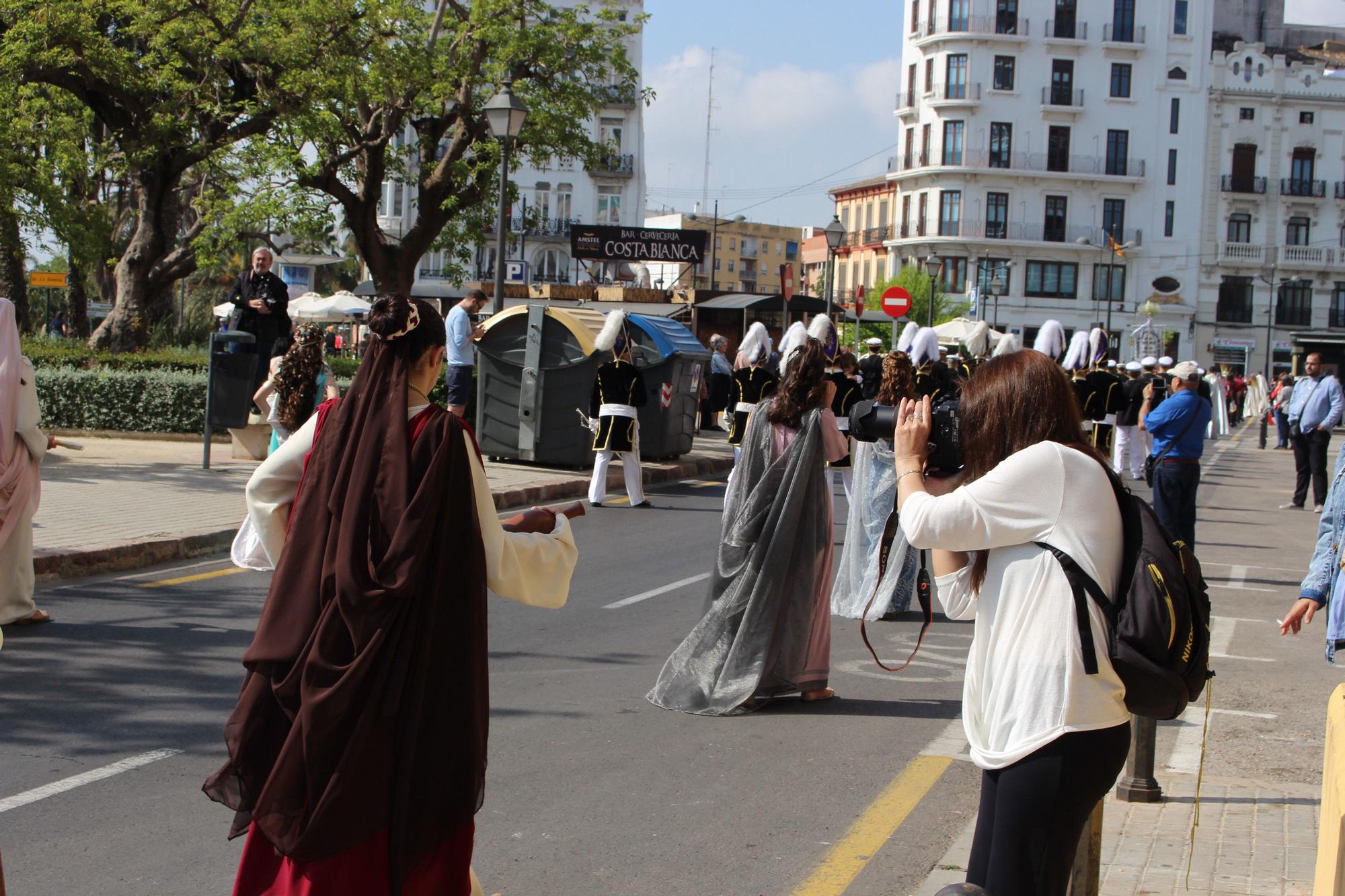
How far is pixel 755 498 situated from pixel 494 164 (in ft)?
53.7

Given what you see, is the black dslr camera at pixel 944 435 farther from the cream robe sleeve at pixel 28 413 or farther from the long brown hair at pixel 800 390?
the cream robe sleeve at pixel 28 413

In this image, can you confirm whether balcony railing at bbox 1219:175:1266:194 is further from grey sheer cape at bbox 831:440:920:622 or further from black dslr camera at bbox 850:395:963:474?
black dslr camera at bbox 850:395:963:474

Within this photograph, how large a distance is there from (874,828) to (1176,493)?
7810 millimetres

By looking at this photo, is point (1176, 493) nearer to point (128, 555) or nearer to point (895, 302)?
point (128, 555)

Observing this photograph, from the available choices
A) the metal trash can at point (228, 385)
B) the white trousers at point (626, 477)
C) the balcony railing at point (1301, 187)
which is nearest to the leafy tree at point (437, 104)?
the metal trash can at point (228, 385)

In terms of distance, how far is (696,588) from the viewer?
987 centimetres

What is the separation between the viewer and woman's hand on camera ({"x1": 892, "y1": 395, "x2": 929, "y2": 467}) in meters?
3.24

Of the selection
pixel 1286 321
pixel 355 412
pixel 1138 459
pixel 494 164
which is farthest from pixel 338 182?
pixel 1286 321

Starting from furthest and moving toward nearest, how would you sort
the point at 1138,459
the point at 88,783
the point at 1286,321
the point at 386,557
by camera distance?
the point at 1286,321 < the point at 1138,459 < the point at 88,783 < the point at 386,557

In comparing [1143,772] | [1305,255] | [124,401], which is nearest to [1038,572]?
[1143,772]

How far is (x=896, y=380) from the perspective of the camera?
9.45 metres

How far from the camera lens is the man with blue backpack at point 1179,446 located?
A: 11.6 meters

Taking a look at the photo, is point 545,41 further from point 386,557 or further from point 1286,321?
point 1286,321

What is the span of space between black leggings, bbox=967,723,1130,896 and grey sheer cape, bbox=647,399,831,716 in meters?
3.42
